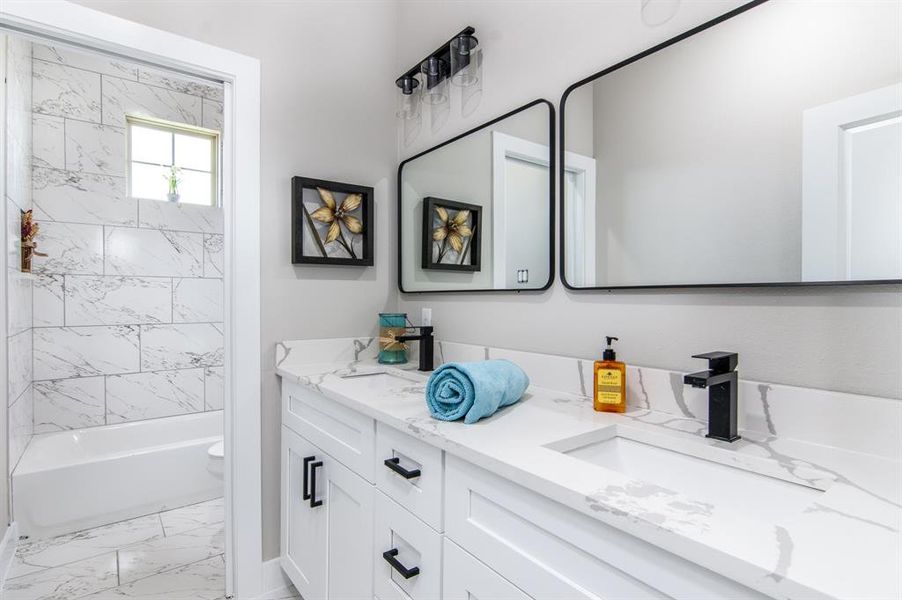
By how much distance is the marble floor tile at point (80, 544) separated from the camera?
2002mm

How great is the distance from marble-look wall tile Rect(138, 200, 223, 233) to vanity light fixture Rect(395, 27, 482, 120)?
6.45 feet

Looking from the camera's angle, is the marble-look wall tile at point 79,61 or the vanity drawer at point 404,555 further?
the marble-look wall tile at point 79,61

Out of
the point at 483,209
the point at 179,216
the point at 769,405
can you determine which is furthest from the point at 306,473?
the point at 179,216

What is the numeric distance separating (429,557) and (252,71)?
69.5 inches

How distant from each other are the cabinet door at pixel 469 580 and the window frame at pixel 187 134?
3.20 m

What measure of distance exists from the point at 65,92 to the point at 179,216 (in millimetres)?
923

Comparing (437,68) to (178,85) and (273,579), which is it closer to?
(273,579)

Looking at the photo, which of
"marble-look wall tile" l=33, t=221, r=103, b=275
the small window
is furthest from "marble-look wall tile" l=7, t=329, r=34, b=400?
the small window

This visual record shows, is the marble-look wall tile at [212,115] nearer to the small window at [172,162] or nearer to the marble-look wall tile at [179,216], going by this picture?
the small window at [172,162]

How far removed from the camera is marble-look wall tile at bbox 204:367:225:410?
3211 millimetres

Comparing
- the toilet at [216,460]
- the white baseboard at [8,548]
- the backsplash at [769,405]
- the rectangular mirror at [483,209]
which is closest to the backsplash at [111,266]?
the white baseboard at [8,548]

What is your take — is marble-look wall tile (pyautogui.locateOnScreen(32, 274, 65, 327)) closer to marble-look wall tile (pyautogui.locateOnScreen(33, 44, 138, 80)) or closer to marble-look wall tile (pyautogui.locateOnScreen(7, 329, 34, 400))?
marble-look wall tile (pyautogui.locateOnScreen(7, 329, 34, 400))

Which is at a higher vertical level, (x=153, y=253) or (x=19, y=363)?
(x=153, y=253)

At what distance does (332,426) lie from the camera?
4.55 feet
